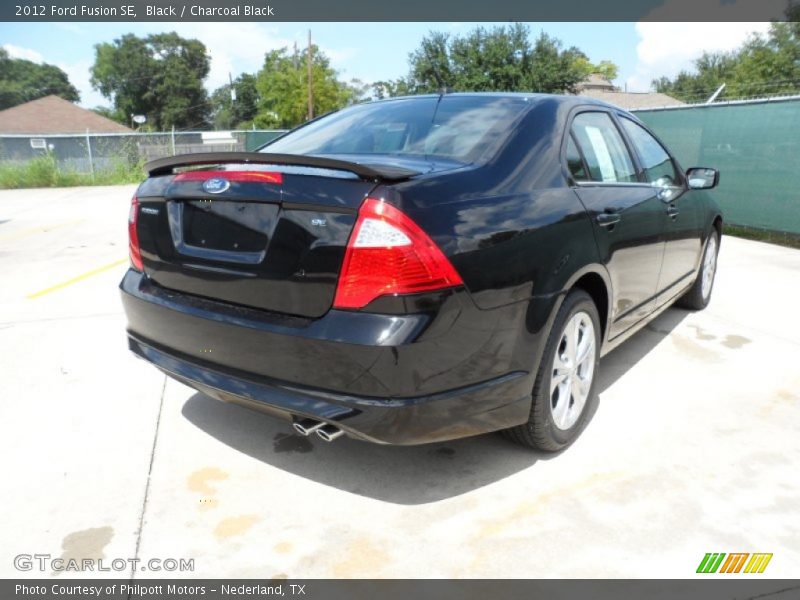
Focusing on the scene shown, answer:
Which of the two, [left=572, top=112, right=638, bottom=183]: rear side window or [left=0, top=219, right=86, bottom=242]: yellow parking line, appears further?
[left=0, top=219, right=86, bottom=242]: yellow parking line

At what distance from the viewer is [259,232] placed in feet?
7.31

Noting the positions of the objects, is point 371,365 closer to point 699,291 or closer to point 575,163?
point 575,163

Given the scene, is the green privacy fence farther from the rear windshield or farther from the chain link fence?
the chain link fence

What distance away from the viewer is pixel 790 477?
270 cm

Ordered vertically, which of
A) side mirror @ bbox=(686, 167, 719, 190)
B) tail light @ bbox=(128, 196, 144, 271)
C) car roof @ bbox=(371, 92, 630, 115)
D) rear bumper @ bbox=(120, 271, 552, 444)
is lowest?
rear bumper @ bbox=(120, 271, 552, 444)

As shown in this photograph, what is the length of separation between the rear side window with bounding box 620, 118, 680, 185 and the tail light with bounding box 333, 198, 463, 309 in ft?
7.64

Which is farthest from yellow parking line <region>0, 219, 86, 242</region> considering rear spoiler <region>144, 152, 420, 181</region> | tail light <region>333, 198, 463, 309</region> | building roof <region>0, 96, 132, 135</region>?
building roof <region>0, 96, 132, 135</region>

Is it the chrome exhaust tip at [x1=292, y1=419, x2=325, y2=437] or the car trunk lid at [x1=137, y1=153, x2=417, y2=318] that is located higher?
the car trunk lid at [x1=137, y1=153, x2=417, y2=318]

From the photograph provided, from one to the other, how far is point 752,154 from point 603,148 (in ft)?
24.7

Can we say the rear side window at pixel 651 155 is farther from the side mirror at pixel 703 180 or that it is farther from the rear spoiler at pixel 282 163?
the rear spoiler at pixel 282 163

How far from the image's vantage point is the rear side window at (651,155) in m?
3.85

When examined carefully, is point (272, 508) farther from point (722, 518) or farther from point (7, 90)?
point (7, 90)

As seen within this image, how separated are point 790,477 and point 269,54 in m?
67.6

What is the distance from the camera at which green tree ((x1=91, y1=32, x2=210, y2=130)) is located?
7175cm
